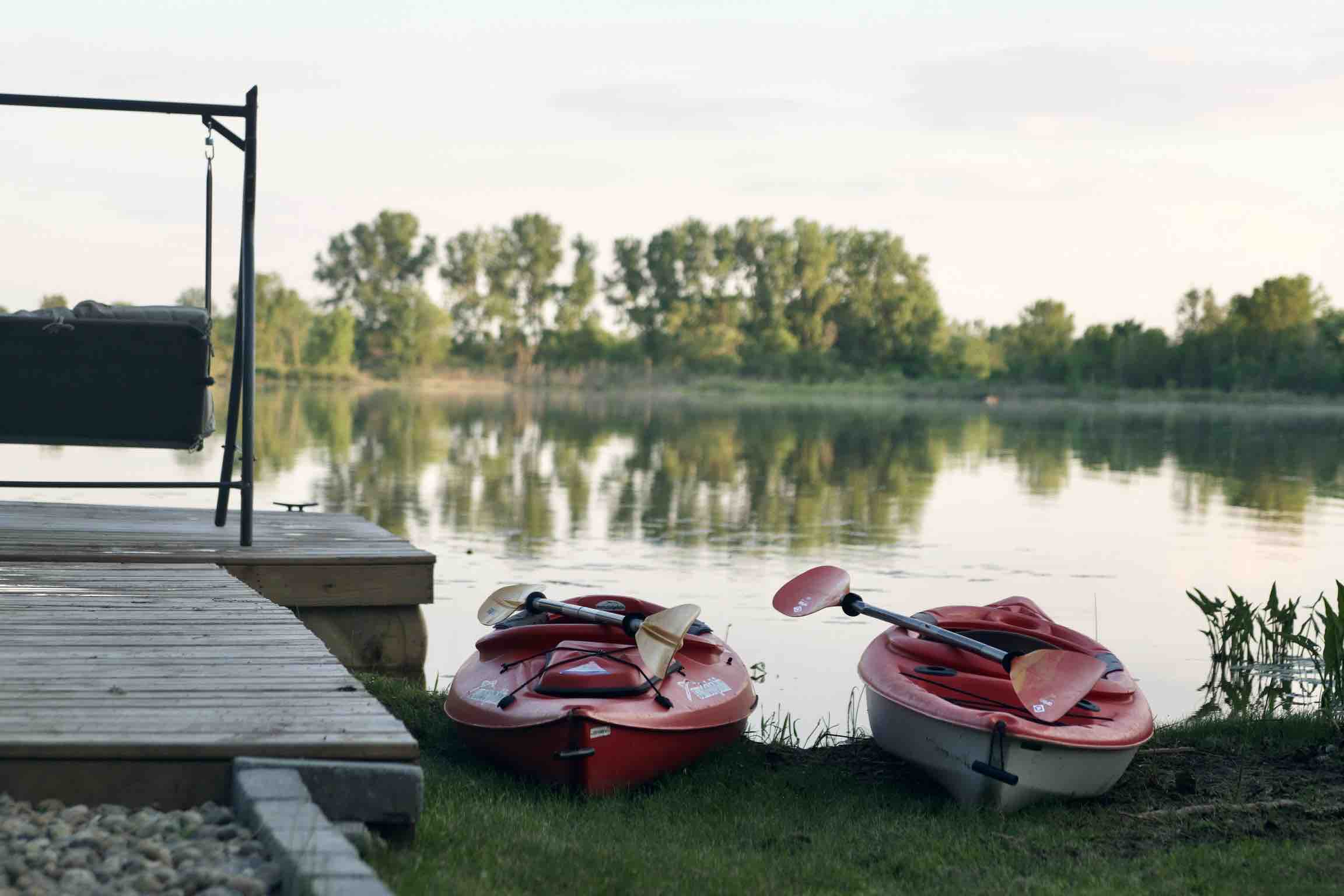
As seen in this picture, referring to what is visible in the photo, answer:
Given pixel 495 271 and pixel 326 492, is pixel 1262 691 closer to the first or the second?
pixel 326 492

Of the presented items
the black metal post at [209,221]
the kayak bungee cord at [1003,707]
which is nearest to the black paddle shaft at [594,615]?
the kayak bungee cord at [1003,707]

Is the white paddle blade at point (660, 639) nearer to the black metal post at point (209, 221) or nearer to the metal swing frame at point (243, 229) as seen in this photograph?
the metal swing frame at point (243, 229)

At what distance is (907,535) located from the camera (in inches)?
568

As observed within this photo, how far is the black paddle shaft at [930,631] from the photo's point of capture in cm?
558

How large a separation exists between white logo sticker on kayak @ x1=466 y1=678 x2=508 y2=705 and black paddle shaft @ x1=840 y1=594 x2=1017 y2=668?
1390mm

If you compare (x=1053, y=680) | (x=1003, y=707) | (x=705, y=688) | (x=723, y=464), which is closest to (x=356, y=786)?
(x=705, y=688)

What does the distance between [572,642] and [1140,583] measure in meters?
7.40

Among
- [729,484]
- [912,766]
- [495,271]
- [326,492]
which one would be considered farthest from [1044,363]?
[912,766]

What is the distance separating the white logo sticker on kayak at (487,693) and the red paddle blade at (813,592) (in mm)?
1197

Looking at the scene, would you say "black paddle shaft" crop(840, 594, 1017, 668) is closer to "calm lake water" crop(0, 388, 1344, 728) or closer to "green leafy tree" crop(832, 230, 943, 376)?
"calm lake water" crop(0, 388, 1344, 728)

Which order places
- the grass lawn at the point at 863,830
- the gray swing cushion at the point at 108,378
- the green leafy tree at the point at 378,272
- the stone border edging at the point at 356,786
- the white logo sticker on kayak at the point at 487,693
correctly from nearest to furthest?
1. the stone border edging at the point at 356,786
2. the grass lawn at the point at 863,830
3. the white logo sticker on kayak at the point at 487,693
4. the gray swing cushion at the point at 108,378
5. the green leafy tree at the point at 378,272

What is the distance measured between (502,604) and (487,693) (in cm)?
91

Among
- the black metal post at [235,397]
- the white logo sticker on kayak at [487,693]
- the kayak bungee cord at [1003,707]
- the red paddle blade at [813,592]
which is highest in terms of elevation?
the black metal post at [235,397]

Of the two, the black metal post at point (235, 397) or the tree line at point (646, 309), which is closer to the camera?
the black metal post at point (235, 397)
